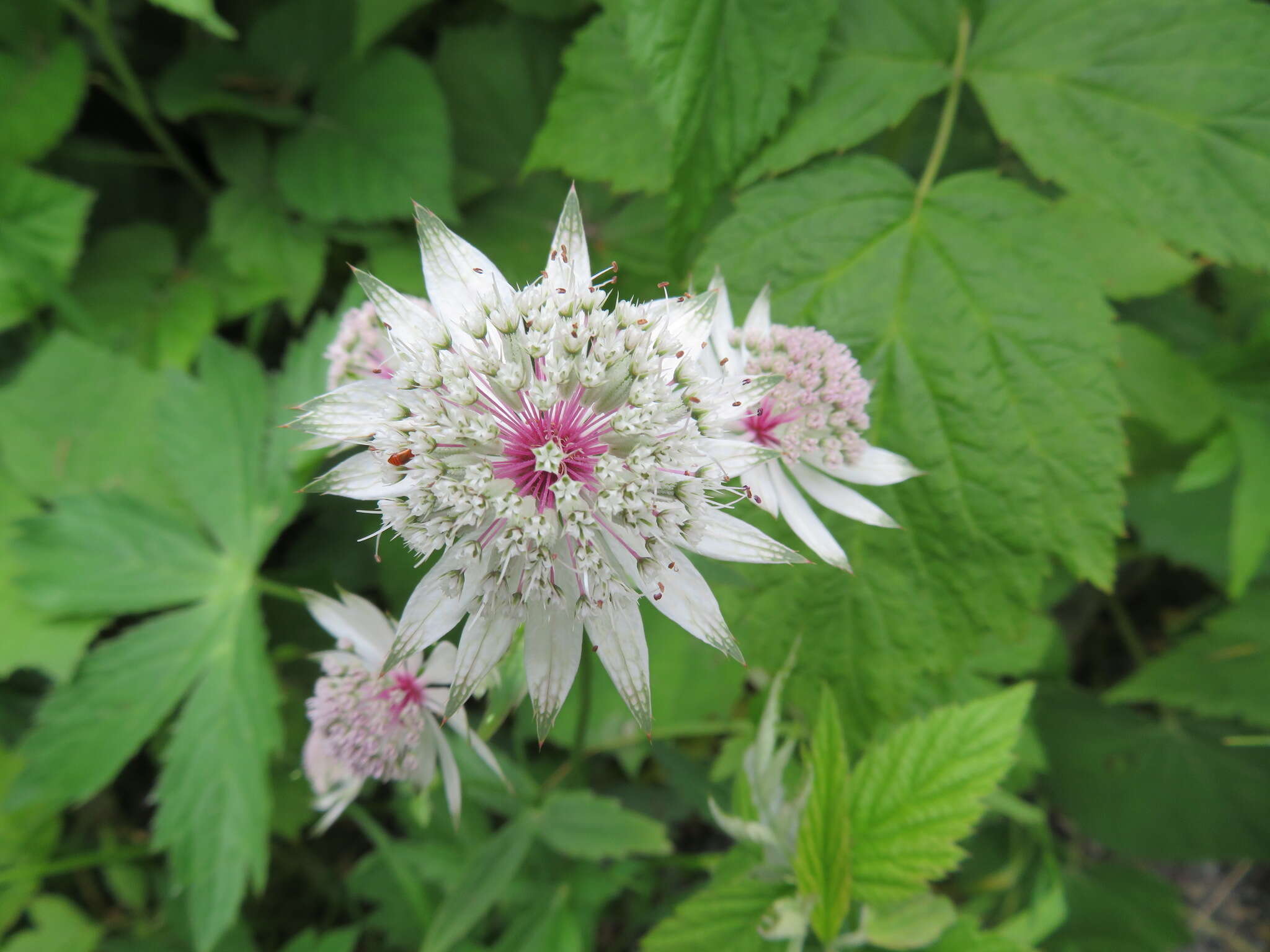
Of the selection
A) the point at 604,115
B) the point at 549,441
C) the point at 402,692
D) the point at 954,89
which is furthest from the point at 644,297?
the point at 402,692

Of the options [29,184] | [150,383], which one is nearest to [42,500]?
[150,383]

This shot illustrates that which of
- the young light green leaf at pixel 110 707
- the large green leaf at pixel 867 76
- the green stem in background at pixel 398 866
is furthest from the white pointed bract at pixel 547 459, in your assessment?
the young light green leaf at pixel 110 707

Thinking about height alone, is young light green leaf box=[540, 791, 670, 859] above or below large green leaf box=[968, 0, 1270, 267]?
below

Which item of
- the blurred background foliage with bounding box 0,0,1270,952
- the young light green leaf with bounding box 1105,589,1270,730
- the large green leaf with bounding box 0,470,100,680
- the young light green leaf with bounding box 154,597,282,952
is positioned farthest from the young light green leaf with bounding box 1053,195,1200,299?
the large green leaf with bounding box 0,470,100,680

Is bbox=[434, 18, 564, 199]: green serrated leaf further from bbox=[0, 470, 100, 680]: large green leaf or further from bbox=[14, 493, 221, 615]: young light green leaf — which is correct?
bbox=[0, 470, 100, 680]: large green leaf

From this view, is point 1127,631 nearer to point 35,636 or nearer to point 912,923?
point 912,923
